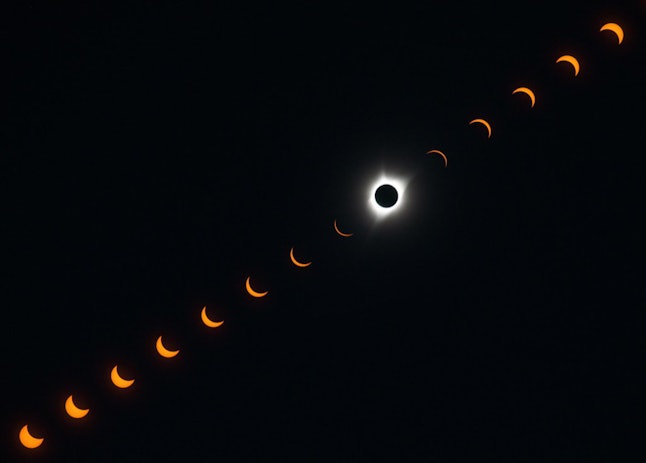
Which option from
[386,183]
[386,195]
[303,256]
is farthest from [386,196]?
[303,256]

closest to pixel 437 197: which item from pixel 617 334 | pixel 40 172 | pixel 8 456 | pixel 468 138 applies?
pixel 468 138

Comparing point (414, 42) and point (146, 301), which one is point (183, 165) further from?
point (414, 42)

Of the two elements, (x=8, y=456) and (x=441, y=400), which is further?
(x=441, y=400)

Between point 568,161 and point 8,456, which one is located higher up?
point 8,456

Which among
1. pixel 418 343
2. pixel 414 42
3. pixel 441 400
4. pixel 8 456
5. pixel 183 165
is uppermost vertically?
pixel 183 165

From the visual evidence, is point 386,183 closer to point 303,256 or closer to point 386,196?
point 386,196
